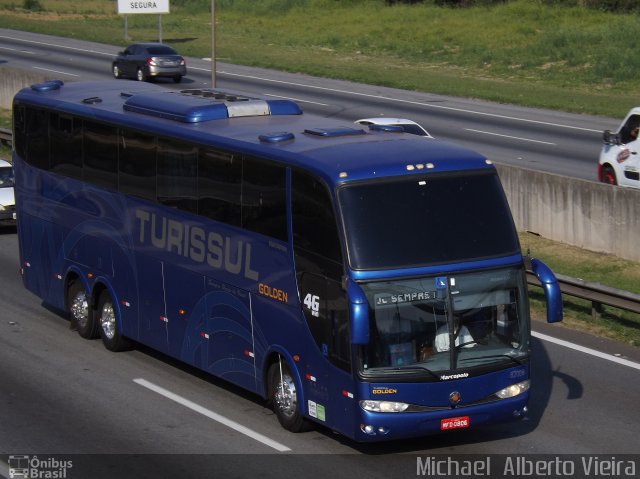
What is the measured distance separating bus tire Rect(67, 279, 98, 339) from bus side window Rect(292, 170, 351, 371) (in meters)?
5.61

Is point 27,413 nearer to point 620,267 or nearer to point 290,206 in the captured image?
point 290,206

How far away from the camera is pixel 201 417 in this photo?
43.2ft

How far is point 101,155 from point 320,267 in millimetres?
5514

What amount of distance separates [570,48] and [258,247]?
46.2 meters

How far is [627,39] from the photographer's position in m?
56.2

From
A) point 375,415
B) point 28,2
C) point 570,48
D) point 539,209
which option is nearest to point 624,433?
point 375,415

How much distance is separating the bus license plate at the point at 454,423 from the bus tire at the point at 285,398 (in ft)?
5.28

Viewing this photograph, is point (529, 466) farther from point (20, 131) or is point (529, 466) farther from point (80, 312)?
point (20, 131)

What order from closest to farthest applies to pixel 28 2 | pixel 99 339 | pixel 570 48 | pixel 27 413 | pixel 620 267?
pixel 27 413, pixel 99 339, pixel 620 267, pixel 570 48, pixel 28 2

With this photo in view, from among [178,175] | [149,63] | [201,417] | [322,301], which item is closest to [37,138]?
[178,175]

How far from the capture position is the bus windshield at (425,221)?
37.0ft

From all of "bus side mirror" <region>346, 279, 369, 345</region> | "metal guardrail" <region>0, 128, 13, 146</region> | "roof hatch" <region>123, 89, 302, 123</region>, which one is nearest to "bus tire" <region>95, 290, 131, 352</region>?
"roof hatch" <region>123, 89, 302, 123</region>

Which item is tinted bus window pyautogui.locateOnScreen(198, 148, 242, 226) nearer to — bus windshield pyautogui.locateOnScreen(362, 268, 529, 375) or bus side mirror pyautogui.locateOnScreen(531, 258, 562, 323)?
bus windshield pyautogui.locateOnScreen(362, 268, 529, 375)

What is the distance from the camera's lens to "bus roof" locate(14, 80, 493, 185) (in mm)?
11852
